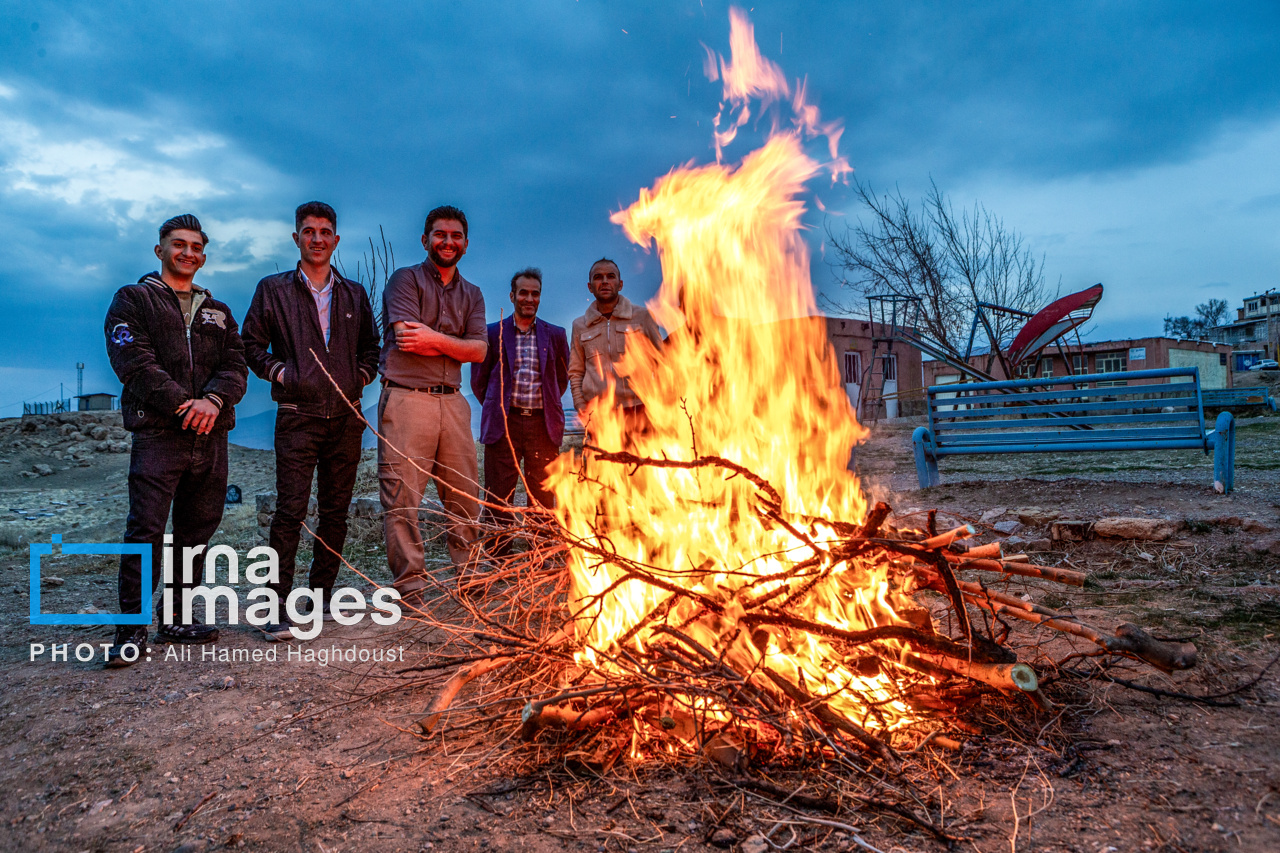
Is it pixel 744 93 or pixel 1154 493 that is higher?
pixel 744 93

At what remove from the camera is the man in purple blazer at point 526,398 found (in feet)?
16.2

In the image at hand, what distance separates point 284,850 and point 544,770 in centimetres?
71

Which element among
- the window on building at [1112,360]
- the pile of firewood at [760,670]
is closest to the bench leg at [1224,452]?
the pile of firewood at [760,670]

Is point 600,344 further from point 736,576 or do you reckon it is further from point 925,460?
point 925,460

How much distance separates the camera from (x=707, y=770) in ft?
6.99

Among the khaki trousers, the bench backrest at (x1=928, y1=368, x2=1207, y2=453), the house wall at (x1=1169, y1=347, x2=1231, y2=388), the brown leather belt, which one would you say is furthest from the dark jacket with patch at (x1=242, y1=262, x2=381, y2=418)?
the house wall at (x1=1169, y1=347, x2=1231, y2=388)

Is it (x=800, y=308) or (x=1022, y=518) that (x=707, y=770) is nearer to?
(x=800, y=308)

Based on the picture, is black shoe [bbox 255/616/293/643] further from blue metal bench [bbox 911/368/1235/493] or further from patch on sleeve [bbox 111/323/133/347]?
blue metal bench [bbox 911/368/1235/493]

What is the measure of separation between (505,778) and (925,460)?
5997mm

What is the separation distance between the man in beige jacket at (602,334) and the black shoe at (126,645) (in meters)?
2.63

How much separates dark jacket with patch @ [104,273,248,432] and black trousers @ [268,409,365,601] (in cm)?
33

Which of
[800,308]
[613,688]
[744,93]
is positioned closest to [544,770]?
[613,688]

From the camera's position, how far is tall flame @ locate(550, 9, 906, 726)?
102 inches

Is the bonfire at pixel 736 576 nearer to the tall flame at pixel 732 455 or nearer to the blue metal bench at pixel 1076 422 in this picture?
the tall flame at pixel 732 455
